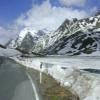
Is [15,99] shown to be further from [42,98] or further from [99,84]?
[99,84]

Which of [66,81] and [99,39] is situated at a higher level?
[99,39]

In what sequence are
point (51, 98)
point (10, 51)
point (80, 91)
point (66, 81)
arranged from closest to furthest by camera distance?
point (80, 91), point (51, 98), point (66, 81), point (10, 51)

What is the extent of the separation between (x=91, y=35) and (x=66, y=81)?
185 metres

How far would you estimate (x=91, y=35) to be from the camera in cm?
19888

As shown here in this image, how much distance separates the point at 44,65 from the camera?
30.1m

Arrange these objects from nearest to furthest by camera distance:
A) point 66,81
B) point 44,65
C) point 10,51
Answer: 1. point 66,81
2. point 44,65
3. point 10,51

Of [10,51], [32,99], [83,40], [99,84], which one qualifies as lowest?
[32,99]

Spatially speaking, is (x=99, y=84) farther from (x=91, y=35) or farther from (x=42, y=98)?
(x=91, y=35)

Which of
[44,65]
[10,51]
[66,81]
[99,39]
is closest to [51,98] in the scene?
[66,81]

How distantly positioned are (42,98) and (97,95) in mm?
5333

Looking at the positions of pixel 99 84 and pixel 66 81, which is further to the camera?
pixel 66 81

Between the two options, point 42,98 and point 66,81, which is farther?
point 66,81

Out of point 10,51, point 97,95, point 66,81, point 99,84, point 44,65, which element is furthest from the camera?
point 10,51

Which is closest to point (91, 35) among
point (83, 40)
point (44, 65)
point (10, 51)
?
point (83, 40)
